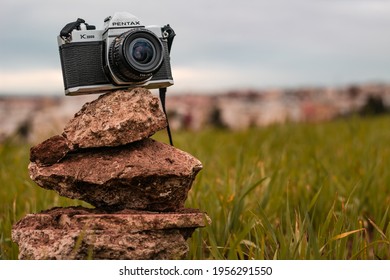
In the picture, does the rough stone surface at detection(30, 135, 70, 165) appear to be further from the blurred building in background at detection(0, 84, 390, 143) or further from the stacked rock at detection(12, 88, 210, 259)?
the blurred building in background at detection(0, 84, 390, 143)

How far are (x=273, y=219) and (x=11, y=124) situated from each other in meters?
8.63

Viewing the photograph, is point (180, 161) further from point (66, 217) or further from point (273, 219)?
point (273, 219)

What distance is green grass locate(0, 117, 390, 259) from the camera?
350cm

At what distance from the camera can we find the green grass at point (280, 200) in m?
3.50

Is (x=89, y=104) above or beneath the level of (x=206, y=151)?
above

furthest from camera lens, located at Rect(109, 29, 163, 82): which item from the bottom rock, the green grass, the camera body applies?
the green grass

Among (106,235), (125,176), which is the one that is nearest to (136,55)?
(125,176)

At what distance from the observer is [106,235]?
3164 millimetres

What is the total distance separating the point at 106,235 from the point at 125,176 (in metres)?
0.32

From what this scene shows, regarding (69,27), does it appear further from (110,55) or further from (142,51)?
(142,51)

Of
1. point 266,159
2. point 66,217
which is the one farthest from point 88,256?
point 266,159

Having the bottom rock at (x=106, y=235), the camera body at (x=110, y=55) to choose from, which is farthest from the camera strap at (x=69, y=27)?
the bottom rock at (x=106, y=235)

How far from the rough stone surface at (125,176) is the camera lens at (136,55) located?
408mm
